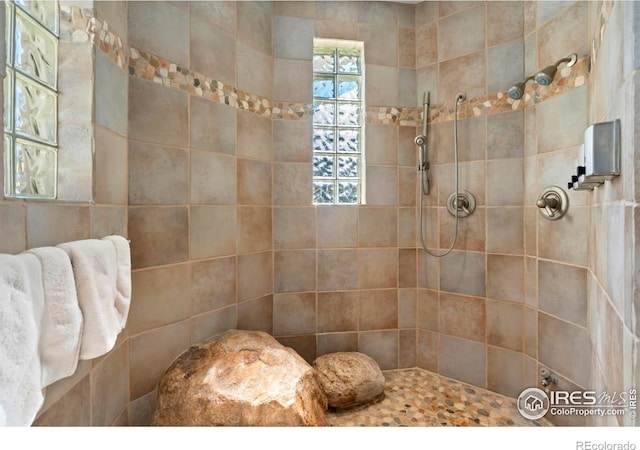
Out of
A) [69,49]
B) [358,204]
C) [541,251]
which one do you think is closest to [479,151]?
[541,251]

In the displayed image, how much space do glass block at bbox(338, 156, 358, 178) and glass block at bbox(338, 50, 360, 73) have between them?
58 cm

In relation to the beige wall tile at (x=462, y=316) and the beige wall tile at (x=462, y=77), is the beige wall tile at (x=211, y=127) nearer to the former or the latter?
the beige wall tile at (x=462, y=77)

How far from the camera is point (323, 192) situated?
185 cm

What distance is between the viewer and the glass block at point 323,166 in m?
1.84

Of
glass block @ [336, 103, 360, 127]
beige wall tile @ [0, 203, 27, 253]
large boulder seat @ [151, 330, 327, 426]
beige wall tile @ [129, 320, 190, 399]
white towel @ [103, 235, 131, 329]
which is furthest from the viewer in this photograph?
glass block @ [336, 103, 360, 127]

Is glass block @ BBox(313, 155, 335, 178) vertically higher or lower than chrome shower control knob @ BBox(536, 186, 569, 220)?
higher

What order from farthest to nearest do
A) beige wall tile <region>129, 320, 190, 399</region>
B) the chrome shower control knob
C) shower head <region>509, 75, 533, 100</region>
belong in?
shower head <region>509, 75, 533, 100</region> → the chrome shower control knob → beige wall tile <region>129, 320, 190, 399</region>

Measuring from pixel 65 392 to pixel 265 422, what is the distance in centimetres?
64

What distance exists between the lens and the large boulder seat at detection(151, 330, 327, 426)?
3.48 feet

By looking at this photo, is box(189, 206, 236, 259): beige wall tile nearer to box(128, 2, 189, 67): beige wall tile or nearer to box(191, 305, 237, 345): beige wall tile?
box(191, 305, 237, 345): beige wall tile

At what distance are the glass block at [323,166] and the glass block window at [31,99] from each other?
1.25 m

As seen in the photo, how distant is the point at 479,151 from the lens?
1.65 metres

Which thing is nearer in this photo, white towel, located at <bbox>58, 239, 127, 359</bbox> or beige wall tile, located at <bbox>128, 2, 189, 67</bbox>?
white towel, located at <bbox>58, 239, 127, 359</bbox>

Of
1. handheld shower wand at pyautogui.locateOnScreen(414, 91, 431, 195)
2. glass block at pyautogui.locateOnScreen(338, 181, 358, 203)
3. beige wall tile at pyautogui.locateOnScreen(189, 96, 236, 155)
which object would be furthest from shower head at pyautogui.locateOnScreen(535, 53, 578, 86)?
beige wall tile at pyautogui.locateOnScreen(189, 96, 236, 155)
